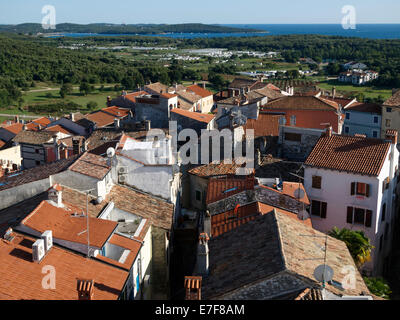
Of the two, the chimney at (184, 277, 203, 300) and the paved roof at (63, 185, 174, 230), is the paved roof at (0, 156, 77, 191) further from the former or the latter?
the chimney at (184, 277, 203, 300)

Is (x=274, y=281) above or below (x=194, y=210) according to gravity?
above

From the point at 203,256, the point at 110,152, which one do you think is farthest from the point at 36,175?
the point at 203,256

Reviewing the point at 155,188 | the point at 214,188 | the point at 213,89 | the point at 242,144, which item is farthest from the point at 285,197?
the point at 213,89

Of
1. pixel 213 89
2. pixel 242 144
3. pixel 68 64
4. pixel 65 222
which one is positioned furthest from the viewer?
pixel 68 64

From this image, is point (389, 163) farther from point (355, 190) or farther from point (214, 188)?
point (214, 188)

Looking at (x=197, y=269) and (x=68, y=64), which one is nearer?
(x=197, y=269)

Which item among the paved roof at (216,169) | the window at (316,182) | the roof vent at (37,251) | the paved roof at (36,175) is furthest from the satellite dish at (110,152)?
the window at (316,182)

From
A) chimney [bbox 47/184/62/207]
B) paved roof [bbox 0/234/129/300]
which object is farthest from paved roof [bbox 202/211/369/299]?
chimney [bbox 47/184/62/207]
